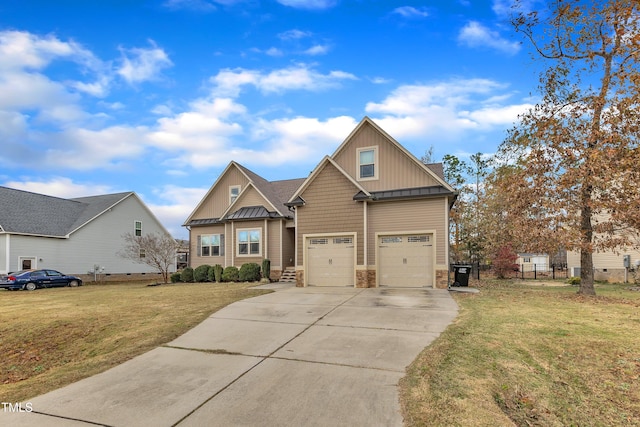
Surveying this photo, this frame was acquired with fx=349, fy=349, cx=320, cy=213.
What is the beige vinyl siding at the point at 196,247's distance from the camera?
77.0 feet

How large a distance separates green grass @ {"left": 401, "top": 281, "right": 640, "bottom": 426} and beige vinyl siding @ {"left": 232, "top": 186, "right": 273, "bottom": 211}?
1587cm

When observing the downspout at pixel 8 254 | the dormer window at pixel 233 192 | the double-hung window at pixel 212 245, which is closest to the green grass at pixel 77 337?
the double-hung window at pixel 212 245

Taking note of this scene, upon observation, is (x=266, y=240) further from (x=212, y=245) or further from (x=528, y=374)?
(x=528, y=374)

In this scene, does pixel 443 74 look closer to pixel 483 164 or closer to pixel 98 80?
pixel 98 80

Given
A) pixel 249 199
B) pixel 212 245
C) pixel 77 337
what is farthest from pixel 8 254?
pixel 77 337

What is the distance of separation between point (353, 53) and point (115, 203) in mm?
25473

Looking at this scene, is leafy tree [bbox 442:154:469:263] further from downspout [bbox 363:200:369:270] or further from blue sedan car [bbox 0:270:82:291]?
blue sedan car [bbox 0:270:82:291]

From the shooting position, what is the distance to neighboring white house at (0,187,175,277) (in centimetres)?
2467

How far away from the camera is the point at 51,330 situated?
8859mm

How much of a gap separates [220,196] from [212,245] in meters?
3.41

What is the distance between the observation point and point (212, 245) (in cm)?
2380

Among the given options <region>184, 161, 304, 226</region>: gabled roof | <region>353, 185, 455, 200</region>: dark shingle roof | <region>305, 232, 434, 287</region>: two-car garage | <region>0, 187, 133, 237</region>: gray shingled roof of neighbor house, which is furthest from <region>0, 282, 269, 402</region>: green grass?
<region>0, 187, 133, 237</region>: gray shingled roof of neighbor house

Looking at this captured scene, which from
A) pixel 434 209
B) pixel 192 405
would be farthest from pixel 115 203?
pixel 192 405

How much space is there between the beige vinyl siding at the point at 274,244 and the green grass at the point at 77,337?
899cm
